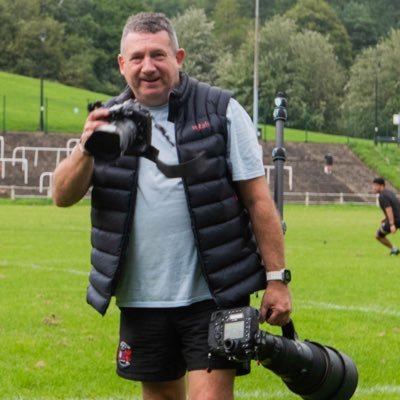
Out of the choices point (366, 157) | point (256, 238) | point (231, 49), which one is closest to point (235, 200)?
point (256, 238)

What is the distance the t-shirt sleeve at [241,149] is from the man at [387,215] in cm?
1838

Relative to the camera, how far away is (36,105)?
3716 inches

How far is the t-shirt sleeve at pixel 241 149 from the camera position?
18.3 feet

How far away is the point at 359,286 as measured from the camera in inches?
657

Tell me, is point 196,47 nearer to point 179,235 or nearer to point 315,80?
point 315,80

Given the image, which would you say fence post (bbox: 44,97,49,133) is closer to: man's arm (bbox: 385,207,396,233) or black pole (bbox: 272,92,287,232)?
man's arm (bbox: 385,207,396,233)

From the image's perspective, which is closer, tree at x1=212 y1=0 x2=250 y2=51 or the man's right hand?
the man's right hand

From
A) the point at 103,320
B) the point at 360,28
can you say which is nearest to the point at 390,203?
the point at 103,320

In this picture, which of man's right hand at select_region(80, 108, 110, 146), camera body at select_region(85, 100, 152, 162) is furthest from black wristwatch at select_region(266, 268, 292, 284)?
man's right hand at select_region(80, 108, 110, 146)

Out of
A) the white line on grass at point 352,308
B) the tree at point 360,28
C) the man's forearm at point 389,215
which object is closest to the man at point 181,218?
the white line on grass at point 352,308

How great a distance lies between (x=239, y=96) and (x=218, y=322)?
4065 inches

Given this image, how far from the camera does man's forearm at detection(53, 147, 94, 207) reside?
5316 millimetres

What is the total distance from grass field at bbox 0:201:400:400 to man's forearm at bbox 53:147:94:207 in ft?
10.1

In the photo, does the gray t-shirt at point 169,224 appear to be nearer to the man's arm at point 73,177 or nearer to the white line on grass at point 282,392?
the man's arm at point 73,177
